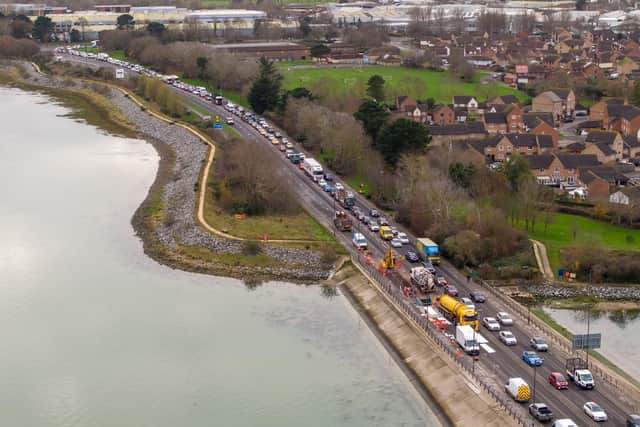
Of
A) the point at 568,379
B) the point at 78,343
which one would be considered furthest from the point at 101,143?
the point at 568,379

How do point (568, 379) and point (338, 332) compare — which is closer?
point (568, 379)

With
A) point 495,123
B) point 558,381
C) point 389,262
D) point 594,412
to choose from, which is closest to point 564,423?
point 594,412

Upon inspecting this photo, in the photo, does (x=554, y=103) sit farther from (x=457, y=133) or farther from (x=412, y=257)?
(x=412, y=257)

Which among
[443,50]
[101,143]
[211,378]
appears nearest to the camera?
[211,378]

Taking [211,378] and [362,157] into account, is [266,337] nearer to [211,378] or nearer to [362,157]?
[211,378]

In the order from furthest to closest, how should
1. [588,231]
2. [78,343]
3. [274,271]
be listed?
[588,231] → [274,271] → [78,343]

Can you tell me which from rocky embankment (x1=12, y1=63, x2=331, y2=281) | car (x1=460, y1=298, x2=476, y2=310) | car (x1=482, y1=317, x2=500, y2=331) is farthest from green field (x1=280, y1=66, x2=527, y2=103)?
car (x1=482, y1=317, x2=500, y2=331)
